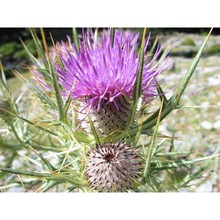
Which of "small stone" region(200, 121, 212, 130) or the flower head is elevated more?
the flower head

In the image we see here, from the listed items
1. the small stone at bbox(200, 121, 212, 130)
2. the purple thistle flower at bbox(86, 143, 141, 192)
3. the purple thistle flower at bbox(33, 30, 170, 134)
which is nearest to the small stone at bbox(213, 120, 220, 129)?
the small stone at bbox(200, 121, 212, 130)

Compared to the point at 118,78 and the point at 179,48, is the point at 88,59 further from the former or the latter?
the point at 179,48

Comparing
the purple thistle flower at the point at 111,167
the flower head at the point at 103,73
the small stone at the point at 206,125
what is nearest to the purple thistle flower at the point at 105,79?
the flower head at the point at 103,73

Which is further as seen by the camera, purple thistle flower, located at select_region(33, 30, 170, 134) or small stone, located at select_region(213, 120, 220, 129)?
small stone, located at select_region(213, 120, 220, 129)

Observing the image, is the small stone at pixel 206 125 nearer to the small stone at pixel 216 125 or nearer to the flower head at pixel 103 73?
the small stone at pixel 216 125

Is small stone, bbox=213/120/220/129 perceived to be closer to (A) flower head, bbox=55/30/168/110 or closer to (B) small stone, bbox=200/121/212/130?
(B) small stone, bbox=200/121/212/130

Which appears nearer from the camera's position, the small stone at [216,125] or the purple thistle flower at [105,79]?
the purple thistle flower at [105,79]

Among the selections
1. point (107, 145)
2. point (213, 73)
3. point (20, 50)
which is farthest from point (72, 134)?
point (20, 50)

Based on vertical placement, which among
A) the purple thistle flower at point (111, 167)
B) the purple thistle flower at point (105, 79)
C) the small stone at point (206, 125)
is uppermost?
the purple thistle flower at point (105, 79)
